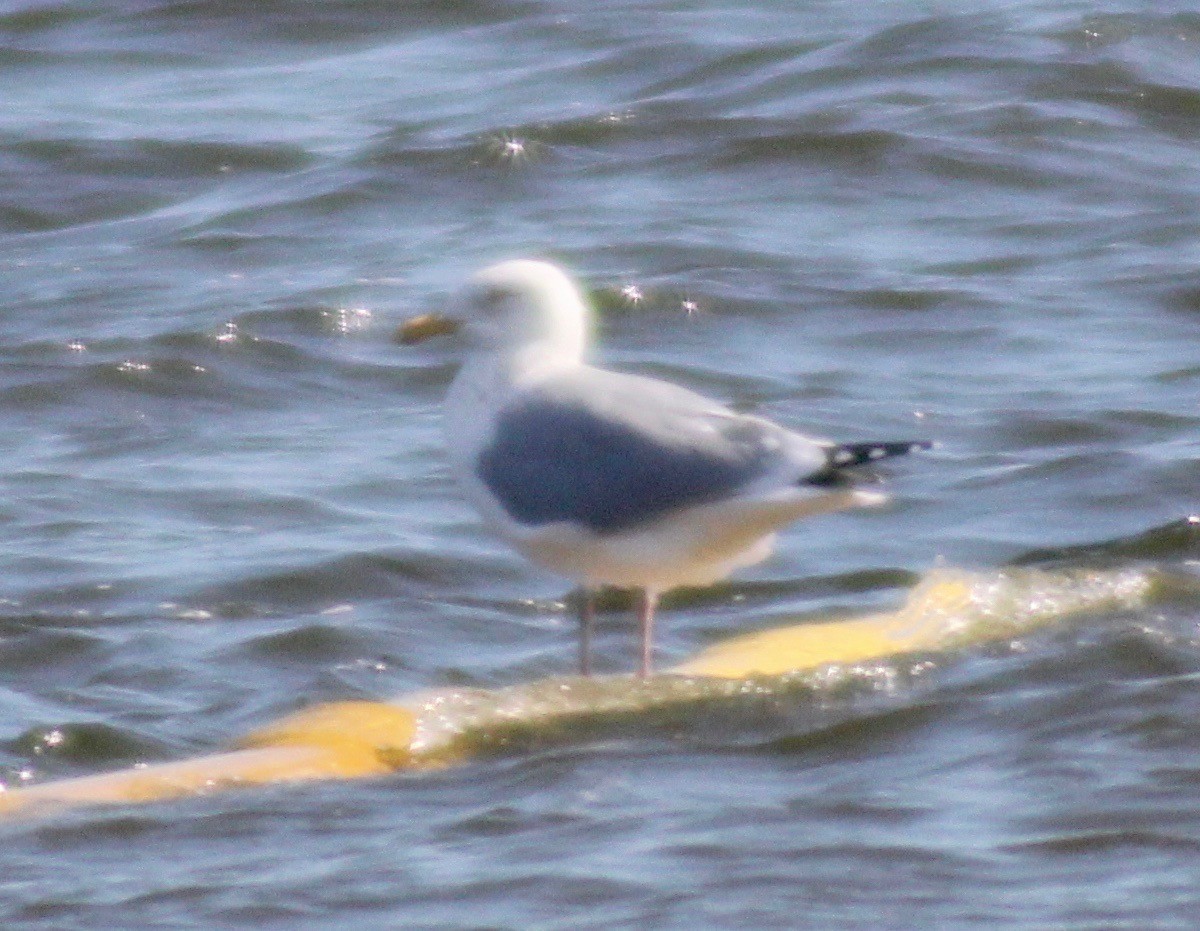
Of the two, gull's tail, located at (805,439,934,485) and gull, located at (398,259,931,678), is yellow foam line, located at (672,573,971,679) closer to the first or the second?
gull, located at (398,259,931,678)

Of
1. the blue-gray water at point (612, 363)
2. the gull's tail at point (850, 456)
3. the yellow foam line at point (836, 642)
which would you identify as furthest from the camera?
the yellow foam line at point (836, 642)

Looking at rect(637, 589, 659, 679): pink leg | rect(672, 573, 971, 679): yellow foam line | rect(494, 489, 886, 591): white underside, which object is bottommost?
rect(672, 573, 971, 679): yellow foam line

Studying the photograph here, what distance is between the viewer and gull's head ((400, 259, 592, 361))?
20.6 feet

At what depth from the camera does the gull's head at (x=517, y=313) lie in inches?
247

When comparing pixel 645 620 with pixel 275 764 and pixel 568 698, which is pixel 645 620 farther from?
pixel 275 764

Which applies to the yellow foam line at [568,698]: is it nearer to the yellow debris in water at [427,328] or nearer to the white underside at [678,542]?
the white underside at [678,542]

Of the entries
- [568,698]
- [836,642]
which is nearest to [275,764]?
[568,698]

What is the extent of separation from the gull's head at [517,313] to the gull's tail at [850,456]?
0.81 metres

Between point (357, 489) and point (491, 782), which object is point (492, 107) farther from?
point (491, 782)

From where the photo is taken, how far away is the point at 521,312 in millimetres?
6285

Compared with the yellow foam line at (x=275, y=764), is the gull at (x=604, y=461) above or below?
above

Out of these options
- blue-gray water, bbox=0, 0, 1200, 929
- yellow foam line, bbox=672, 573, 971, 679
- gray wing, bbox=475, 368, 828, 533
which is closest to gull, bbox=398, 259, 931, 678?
gray wing, bbox=475, 368, 828, 533

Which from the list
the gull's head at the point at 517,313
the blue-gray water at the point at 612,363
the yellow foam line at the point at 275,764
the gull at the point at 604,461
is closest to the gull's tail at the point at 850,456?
the gull at the point at 604,461

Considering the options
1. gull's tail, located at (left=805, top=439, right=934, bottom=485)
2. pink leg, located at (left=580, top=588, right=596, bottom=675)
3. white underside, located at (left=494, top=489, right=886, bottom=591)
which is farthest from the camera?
pink leg, located at (left=580, top=588, right=596, bottom=675)
